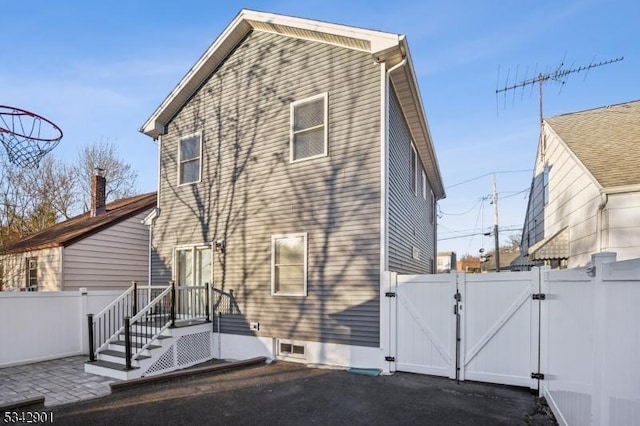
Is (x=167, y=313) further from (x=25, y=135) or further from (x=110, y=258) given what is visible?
(x=25, y=135)

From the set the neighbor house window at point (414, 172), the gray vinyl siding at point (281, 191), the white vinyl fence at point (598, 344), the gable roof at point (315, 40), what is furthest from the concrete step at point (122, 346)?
the neighbor house window at point (414, 172)

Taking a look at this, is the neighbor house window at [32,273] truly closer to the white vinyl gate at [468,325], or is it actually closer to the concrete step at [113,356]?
the concrete step at [113,356]

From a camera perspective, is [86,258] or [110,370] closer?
[110,370]

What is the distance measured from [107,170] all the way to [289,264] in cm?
1922

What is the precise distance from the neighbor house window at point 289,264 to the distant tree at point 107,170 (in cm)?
1710

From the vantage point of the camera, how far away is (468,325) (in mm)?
6207

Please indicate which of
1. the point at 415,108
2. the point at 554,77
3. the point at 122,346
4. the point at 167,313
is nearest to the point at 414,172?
the point at 415,108

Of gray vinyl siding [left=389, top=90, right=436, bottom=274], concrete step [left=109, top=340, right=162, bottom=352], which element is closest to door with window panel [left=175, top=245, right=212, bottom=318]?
concrete step [left=109, top=340, right=162, bottom=352]

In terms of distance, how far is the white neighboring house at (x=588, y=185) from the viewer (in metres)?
6.12

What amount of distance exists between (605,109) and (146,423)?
42.8ft

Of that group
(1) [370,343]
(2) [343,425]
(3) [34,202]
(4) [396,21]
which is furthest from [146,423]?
(3) [34,202]

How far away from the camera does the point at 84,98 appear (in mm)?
11789

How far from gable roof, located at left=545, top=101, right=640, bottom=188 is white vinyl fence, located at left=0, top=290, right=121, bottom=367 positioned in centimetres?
1164

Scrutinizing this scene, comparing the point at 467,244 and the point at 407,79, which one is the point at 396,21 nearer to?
the point at 407,79
